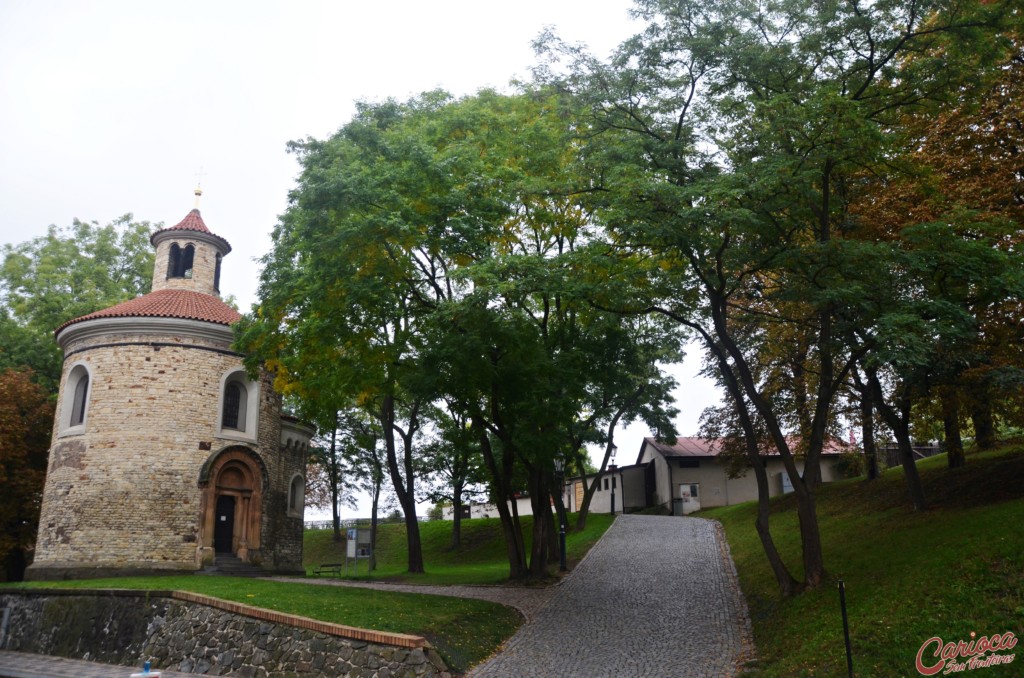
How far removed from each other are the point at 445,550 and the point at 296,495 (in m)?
11.1

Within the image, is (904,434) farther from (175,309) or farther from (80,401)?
(80,401)

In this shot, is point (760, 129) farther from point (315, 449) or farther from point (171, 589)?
point (315, 449)

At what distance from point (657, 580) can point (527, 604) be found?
3953 mm

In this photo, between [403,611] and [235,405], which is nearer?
[403,611]

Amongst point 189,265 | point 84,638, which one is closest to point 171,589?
point 84,638

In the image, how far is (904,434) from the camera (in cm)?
1858

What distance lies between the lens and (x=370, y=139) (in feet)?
59.2

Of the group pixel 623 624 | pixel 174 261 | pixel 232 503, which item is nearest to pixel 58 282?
pixel 174 261

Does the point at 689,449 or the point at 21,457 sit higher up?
the point at 689,449

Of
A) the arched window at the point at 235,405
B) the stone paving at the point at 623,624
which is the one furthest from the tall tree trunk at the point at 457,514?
the stone paving at the point at 623,624

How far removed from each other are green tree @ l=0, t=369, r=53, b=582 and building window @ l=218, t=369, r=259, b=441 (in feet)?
25.9

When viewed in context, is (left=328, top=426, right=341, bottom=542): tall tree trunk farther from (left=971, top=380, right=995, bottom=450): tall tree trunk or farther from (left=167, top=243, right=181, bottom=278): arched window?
(left=971, top=380, right=995, bottom=450): tall tree trunk

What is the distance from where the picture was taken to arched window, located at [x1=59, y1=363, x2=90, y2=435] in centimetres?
2570

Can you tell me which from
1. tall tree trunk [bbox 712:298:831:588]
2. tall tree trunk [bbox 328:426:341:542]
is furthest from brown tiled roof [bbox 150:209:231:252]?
tall tree trunk [bbox 712:298:831:588]
